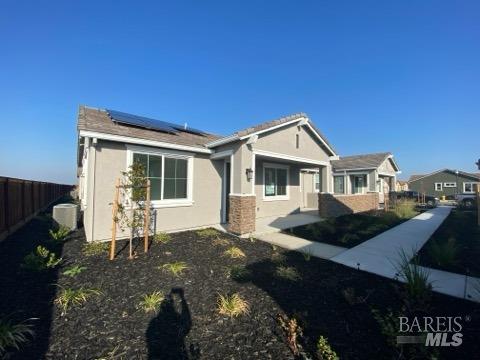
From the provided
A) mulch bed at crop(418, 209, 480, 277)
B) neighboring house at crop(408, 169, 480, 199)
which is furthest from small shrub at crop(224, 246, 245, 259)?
neighboring house at crop(408, 169, 480, 199)

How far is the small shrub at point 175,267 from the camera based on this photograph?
5539 mm

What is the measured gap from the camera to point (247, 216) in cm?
919

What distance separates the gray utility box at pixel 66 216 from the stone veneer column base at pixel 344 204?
39.0 ft

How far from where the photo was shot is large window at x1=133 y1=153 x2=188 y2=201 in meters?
8.73

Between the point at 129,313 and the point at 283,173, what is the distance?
38.6 feet

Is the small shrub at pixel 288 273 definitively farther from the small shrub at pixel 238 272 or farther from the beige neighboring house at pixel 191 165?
the beige neighboring house at pixel 191 165

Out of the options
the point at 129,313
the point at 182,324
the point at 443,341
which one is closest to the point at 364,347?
the point at 443,341

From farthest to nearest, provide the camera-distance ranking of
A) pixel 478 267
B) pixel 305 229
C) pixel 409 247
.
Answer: pixel 305 229 → pixel 409 247 → pixel 478 267

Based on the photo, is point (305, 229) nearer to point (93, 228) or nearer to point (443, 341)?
point (443, 341)

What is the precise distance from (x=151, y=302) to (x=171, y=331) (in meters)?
0.84

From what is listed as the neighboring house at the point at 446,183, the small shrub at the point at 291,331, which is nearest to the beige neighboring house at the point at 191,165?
the small shrub at the point at 291,331

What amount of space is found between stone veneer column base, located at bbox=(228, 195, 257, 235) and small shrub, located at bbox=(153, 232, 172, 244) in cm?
239

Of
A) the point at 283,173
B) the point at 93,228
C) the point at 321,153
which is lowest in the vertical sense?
the point at 93,228

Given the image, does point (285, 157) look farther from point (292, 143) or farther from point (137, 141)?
point (137, 141)
